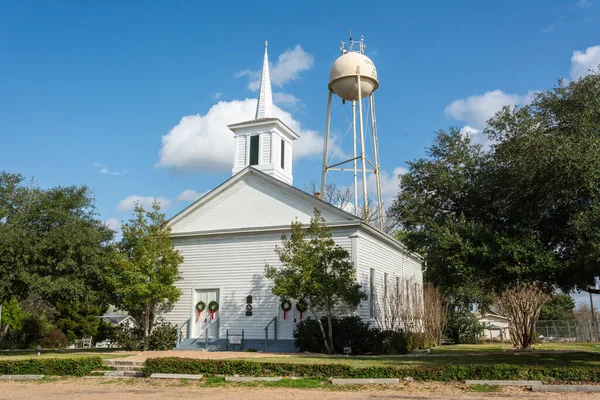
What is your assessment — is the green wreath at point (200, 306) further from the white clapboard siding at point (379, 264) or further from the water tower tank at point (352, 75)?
the water tower tank at point (352, 75)

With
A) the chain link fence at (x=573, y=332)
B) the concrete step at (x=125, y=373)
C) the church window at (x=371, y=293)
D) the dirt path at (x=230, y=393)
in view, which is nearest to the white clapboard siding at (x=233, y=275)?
the church window at (x=371, y=293)

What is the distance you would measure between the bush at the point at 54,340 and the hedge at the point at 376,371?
23.7m

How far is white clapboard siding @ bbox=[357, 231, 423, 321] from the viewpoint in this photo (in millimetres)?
22516

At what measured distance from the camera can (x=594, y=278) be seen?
15.4 metres

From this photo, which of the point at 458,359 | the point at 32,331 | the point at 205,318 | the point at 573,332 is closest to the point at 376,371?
the point at 458,359

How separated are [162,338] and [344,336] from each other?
24.4 ft

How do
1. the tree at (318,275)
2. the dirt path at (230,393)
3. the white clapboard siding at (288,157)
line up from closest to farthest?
the dirt path at (230,393)
the tree at (318,275)
the white clapboard siding at (288,157)

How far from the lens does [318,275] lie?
784 inches

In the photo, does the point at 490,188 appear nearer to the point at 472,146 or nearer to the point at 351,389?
the point at 472,146

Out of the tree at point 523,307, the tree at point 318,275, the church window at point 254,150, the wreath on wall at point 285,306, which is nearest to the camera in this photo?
the tree at point 318,275

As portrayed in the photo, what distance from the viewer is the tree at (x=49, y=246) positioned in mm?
20078

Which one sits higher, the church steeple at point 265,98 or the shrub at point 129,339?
the church steeple at point 265,98

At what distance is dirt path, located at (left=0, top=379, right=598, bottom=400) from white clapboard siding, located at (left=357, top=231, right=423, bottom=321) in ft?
33.7

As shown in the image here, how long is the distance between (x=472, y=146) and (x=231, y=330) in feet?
39.7
